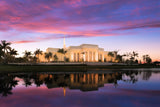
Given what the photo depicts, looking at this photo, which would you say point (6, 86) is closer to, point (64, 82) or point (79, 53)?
point (64, 82)

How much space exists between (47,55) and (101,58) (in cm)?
5042

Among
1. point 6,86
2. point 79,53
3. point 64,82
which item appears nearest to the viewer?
point 6,86

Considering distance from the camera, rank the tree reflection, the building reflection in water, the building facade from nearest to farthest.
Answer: the tree reflection < the building reflection in water < the building facade

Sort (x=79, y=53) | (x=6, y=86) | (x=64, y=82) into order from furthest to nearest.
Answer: (x=79, y=53) < (x=64, y=82) < (x=6, y=86)

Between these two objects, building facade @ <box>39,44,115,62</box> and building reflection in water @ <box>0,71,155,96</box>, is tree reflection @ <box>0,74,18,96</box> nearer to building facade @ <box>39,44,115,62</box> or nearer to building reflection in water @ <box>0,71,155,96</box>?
building reflection in water @ <box>0,71,155,96</box>

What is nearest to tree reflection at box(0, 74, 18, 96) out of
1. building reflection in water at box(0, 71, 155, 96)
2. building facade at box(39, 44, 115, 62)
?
building reflection in water at box(0, 71, 155, 96)

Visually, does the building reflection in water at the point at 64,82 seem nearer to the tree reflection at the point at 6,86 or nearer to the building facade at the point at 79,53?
the tree reflection at the point at 6,86

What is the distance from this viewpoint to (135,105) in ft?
37.1

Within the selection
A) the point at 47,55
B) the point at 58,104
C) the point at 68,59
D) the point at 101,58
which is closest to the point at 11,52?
the point at 47,55

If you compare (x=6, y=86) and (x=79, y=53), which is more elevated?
(x=79, y=53)

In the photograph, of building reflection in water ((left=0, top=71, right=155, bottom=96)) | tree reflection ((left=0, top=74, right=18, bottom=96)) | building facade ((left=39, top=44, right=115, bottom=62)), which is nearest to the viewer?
tree reflection ((left=0, top=74, right=18, bottom=96))

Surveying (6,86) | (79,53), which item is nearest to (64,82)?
(6,86)

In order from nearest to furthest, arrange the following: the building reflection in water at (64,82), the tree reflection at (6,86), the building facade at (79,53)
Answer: the tree reflection at (6,86) < the building reflection in water at (64,82) < the building facade at (79,53)

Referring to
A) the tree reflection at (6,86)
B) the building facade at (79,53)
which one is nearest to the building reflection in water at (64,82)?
the tree reflection at (6,86)
